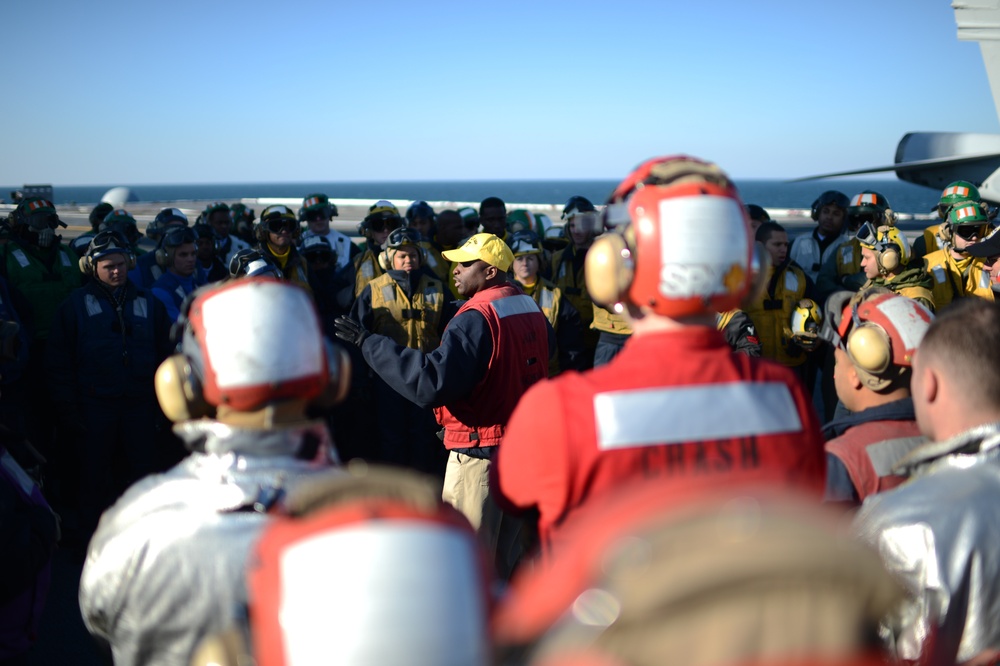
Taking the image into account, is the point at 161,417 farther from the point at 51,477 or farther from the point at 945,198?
the point at 945,198

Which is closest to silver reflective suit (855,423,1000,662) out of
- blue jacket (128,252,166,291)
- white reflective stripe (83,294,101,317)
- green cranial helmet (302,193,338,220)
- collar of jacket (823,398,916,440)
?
collar of jacket (823,398,916,440)

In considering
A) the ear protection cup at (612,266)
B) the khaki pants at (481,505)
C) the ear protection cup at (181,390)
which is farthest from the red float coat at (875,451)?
the khaki pants at (481,505)

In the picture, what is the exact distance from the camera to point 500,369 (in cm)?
431

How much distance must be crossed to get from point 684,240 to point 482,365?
92.9 inches

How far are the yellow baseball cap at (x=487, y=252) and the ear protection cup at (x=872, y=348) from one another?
91.3 inches

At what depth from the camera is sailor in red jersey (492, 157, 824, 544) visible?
6.24ft

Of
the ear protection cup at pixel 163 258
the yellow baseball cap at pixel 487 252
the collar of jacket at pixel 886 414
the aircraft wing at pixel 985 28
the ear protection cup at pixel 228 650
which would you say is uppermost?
the aircraft wing at pixel 985 28

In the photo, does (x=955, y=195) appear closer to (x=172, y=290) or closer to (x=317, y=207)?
(x=317, y=207)

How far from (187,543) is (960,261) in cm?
728

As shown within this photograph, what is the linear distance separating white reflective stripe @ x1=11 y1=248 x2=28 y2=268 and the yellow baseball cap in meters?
4.73

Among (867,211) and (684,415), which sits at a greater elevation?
(867,211)

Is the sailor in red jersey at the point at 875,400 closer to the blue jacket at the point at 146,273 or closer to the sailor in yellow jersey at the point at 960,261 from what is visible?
the sailor in yellow jersey at the point at 960,261

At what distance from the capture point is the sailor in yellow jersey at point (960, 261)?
6805 millimetres

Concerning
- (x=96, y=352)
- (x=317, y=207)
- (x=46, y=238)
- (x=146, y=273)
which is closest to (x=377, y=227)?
(x=317, y=207)
